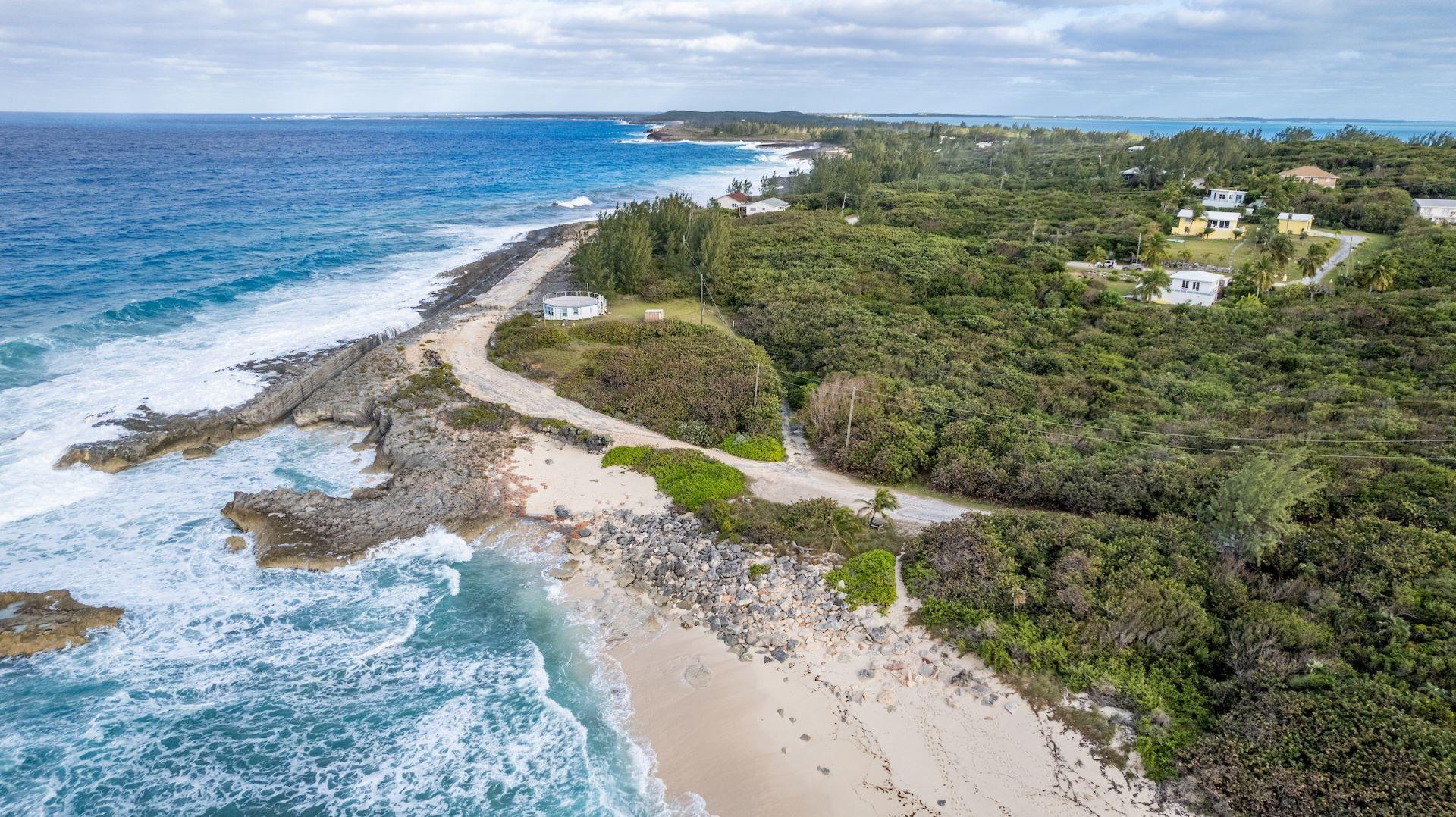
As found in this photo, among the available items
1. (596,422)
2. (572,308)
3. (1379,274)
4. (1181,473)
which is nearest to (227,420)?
(596,422)

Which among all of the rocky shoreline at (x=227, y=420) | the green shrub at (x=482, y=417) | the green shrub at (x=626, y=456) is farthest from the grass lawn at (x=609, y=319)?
the rocky shoreline at (x=227, y=420)

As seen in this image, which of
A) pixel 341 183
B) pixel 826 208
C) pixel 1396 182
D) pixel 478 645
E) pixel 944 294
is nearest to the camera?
pixel 478 645

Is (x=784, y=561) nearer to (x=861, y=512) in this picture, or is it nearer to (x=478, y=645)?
(x=861, y=512)

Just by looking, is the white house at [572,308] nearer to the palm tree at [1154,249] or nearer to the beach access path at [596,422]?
the beach access path at [596,422]

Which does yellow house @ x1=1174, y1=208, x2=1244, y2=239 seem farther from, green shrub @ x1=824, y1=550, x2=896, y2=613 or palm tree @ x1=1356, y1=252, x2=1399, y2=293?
green shrub @ x1=824, y1=550, x2=896, y2=613

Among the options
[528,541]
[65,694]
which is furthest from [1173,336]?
[65,694]

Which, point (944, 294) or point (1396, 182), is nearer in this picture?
point (944, 294)

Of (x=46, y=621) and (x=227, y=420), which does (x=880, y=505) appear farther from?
(x=227, y=420)
